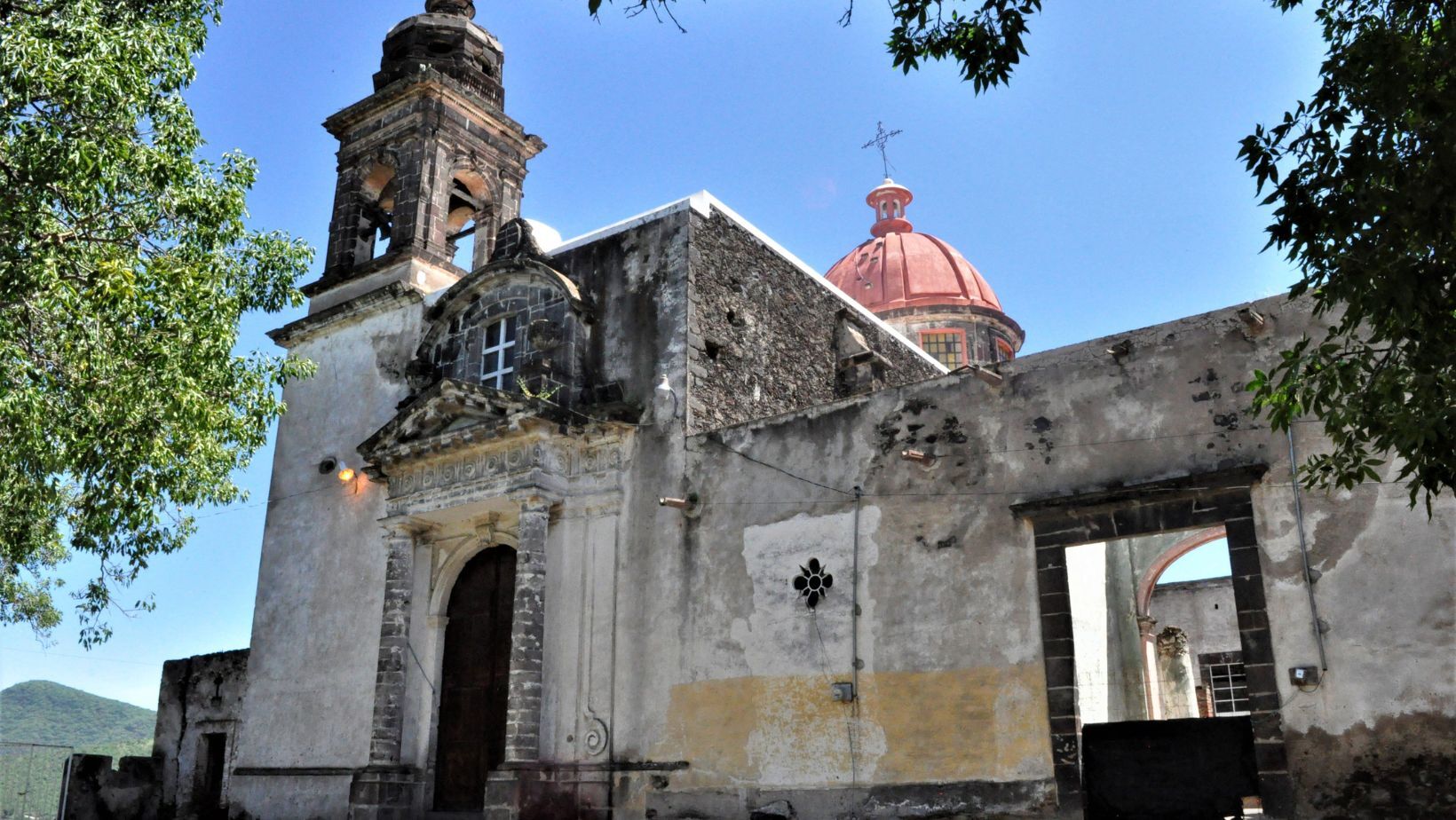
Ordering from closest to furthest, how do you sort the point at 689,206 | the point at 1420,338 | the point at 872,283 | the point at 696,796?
the point at 1420,338, the point at 696,796, the point at 689,206, the point at 872,283

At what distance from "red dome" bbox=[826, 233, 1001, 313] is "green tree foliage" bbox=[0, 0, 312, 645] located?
1458 cm

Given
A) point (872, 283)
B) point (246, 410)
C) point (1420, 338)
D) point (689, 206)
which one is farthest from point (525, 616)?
point (872, 283)

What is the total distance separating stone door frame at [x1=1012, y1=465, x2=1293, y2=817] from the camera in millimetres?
9188

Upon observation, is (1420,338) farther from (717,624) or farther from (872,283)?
(872,283)

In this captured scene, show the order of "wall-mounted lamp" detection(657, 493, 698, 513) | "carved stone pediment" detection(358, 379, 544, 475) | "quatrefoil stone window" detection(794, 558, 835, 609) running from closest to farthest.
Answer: "quatrefoil stone window" detection(794, 558, 835, 609), "wall-mounted lamp" detection(657, 493, 698, 513), "carved stone pediment" detection(358, 379, 544, 475)

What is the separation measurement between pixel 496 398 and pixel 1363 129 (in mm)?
9600

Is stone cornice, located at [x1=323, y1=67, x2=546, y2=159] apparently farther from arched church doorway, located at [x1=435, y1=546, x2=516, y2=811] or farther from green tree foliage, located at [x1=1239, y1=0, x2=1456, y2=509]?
green tree foliage, located at [x1=1239, y1=0, x2=1456, y2=509]

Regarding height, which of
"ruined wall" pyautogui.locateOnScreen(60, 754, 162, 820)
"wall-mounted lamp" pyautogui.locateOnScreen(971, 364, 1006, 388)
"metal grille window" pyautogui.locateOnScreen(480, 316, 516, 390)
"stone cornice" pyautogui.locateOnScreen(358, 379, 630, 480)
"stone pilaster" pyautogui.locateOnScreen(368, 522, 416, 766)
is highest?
"metal grille window" pyautogui.locateOnScreen(480, 316, 516, 390)

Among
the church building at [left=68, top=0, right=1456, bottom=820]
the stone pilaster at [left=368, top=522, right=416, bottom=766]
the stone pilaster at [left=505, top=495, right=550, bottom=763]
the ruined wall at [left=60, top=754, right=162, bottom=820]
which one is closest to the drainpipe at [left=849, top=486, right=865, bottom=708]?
the church building at [left=68, top=0, right=1456, bottom=820]

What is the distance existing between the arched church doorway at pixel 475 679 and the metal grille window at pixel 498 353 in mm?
2050

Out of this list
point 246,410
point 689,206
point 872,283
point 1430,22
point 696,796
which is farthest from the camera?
point 872,283

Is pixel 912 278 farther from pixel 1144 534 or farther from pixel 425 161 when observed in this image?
pixel 1144 534

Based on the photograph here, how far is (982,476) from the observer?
11164 millimetres

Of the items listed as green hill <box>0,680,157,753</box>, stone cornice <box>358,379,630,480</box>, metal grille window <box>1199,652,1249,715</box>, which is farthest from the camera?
green hill <box>0,680,157,753</box>
